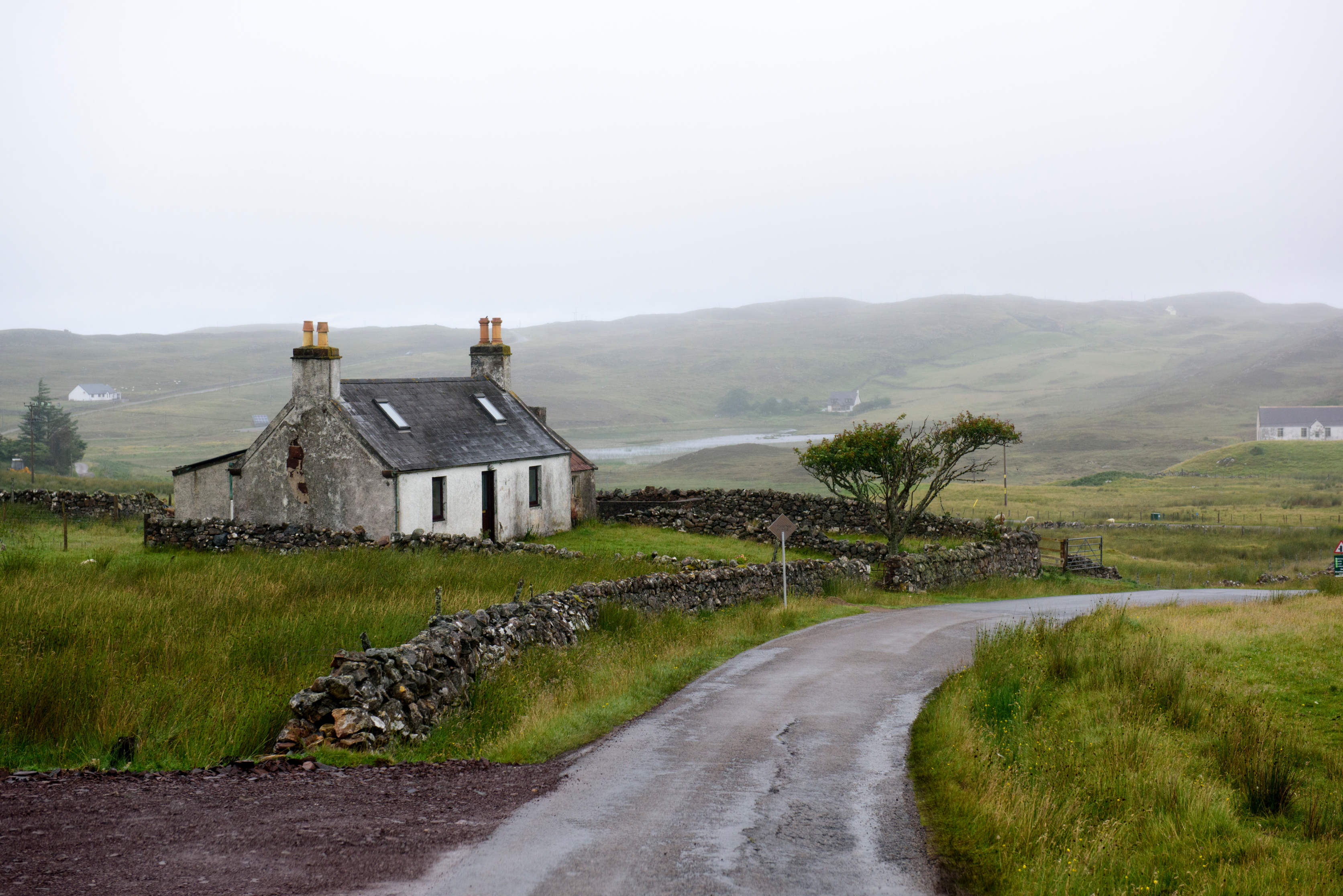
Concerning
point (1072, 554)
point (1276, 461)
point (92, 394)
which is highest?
point (92, 394)

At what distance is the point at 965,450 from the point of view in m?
35.4

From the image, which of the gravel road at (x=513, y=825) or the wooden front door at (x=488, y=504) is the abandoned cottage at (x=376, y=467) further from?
the gravel road at (x=513, y=825)

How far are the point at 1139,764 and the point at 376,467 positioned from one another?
77.5 ft

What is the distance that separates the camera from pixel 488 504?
108 ft

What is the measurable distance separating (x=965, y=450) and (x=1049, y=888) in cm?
2994

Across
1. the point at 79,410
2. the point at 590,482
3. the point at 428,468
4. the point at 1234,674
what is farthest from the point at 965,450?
the point at 79,410

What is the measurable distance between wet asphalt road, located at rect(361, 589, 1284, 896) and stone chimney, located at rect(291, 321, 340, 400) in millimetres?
19047

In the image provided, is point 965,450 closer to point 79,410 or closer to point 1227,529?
point 1227,529

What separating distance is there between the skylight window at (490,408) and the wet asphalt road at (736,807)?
858 inches

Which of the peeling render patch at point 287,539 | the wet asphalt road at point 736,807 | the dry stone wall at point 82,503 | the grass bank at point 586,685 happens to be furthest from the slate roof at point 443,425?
the wet asphalt road at point 736,807

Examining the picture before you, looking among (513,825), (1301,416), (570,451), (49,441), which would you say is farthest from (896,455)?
(1301,416)

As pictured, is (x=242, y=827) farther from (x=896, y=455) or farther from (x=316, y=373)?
(x=896, y=455)

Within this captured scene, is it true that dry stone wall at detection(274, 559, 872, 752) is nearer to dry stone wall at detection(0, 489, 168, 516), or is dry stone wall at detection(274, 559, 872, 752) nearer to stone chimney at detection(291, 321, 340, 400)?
stone chimney at detection(291, 321, 340, 400)

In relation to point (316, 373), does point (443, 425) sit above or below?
below
